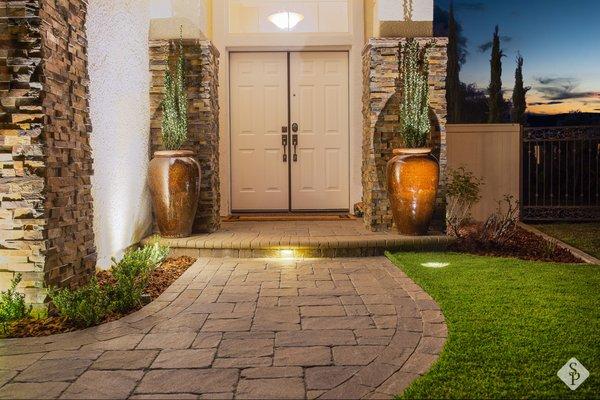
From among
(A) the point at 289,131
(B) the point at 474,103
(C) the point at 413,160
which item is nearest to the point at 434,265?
(C) the point at 413,160

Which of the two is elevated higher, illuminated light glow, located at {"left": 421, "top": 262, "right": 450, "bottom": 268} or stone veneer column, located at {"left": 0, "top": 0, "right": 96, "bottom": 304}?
stone veneer column, located at {"left": 0, "top": 0, "right": 96, "bottom": 304}

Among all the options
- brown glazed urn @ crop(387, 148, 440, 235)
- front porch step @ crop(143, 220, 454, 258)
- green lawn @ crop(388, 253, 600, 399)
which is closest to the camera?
green lawn @ crop(388, 253, 600, 399)

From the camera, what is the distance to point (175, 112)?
6.72 meters

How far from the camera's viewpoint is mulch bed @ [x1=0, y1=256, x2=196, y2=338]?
3.63m

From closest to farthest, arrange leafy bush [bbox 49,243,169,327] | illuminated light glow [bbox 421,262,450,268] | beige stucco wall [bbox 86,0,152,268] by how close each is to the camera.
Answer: leafy bush [bbox 49,243,169,327], beige stucco wall [bbox 86,0,152,268], illuminated light glow [bbox 421,262,450,268]

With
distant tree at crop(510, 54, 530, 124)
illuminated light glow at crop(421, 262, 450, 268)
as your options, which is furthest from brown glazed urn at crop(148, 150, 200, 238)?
distant tree at crop(510, 54, 530, 124)

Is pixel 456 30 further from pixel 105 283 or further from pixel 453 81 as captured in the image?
pixel 105 283

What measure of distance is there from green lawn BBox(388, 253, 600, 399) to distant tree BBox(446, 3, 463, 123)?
1687 cm

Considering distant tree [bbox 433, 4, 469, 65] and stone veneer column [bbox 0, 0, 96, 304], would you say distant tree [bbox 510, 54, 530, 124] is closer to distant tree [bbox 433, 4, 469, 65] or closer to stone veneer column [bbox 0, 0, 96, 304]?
distant tree [bbox 433, 4, 469, 65]

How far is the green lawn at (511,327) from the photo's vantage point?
104 inches

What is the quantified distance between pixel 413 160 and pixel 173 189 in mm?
2603

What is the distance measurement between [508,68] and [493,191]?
1427cm

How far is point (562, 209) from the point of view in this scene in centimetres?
939

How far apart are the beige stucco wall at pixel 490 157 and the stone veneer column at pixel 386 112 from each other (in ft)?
7.72
